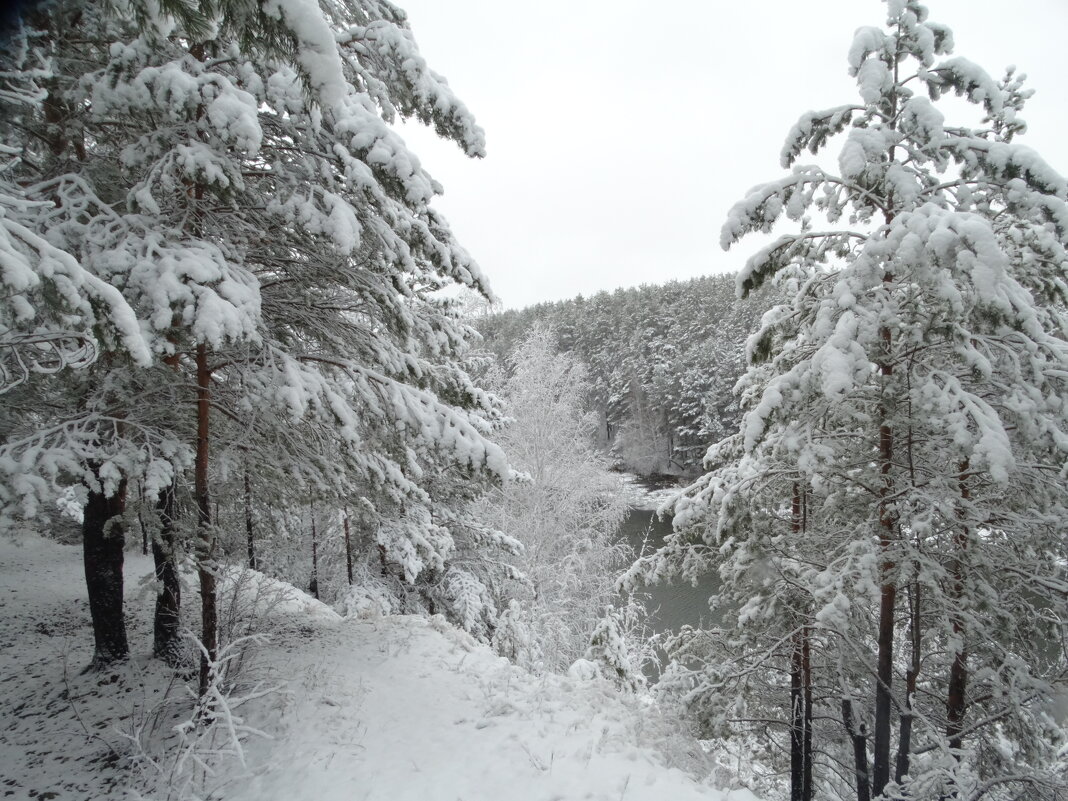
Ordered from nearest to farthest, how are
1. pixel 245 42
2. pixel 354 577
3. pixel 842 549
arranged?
pixel 245 42
pixel 842 549
pixel 354 577

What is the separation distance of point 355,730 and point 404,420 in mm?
2877

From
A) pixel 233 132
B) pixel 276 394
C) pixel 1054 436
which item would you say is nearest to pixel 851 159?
pixel 1054 436

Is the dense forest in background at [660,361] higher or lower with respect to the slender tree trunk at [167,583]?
higher

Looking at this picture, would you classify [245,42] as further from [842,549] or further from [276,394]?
[842,549]

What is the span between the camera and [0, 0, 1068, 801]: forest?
369 cm

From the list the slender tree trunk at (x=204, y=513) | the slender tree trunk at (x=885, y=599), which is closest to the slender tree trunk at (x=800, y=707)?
the slender tree trunk at (x=885, y=599)

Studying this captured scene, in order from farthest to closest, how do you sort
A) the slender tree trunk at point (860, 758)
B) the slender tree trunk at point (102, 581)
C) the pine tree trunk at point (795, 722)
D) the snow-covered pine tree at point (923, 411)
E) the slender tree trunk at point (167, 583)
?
the slender tree trunk at point (102, 581) < the pine tree trunk at point (795, 722) < the slender tree trunk at point (860, 758) < the slender tree trunk at point (167, 583) < the snow-covered pine tree at point (923, 411)

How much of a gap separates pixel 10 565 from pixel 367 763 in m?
15.8

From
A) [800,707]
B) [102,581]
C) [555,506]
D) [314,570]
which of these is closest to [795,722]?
[800,707]

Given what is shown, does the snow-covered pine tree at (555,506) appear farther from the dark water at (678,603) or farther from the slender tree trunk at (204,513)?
the slender tree trunk at (204,513)

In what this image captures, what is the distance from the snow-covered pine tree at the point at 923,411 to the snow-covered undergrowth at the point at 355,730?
1435mm

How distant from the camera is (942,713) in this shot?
221 inches

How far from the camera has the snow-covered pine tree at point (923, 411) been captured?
364 cm

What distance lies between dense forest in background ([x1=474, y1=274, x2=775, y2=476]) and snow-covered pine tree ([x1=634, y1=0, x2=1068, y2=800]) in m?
29.2
